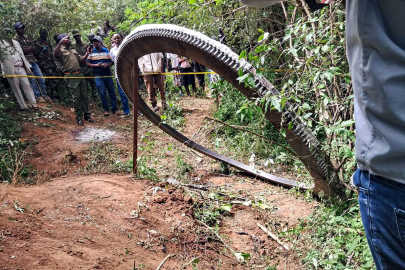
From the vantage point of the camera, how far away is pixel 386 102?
33.7 inches

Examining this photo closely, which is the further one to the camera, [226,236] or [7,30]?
[7,30]

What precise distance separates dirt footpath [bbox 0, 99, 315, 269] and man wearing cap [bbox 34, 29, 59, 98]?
5764 millimetres

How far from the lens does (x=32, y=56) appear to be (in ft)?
28.9

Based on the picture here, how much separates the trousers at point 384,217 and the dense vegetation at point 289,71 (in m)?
1.80

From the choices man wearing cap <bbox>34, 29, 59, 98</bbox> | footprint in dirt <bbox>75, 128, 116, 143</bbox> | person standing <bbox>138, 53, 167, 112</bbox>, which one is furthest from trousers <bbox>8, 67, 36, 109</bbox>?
person standing <bbox>138, 53, 167, 112</bbox>

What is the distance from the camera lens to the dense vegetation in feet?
9.59

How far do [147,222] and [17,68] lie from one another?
21.9 ft

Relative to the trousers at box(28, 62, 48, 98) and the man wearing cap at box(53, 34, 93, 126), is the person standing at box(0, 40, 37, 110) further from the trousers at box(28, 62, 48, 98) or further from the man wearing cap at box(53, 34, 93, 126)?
the man wearing cap at box(53, 34, 93, 126)

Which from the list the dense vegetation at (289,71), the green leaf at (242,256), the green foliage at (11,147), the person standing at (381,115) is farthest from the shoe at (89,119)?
the person standing at (381,115)

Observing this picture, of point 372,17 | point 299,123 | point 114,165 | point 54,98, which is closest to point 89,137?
point 114,165

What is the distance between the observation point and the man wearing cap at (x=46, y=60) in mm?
9320

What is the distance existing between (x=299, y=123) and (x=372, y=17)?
2436 millimetres

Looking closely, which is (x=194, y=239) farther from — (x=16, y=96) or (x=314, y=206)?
(x=16, y=96)

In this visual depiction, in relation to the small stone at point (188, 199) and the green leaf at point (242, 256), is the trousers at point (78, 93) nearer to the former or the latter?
the small stone at point (188, 199)
